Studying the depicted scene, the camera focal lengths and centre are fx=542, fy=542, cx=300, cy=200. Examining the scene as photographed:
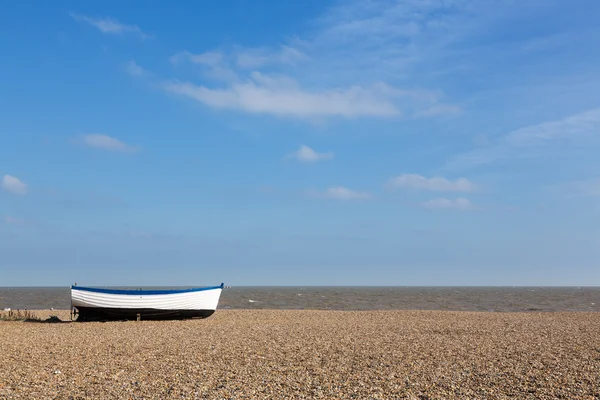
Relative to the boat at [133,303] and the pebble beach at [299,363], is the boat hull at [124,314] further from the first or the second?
the pebble beach at [299,363]

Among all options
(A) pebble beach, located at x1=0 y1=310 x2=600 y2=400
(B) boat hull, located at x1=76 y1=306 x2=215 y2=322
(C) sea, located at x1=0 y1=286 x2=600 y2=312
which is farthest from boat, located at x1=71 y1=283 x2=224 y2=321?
(C) sea, located at x1=0 y1=286 x2=600 y2=312

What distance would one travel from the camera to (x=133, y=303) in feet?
89.3

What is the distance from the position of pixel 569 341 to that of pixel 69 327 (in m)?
20.4

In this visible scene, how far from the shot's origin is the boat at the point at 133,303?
88.5ft

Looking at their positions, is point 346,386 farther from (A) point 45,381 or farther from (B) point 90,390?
(A) point 45,381

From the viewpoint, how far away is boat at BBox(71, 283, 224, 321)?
27.0m

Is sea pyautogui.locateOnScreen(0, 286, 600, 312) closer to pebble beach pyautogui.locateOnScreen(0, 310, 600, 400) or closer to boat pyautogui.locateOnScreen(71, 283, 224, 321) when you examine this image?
boat pyautogui.locateOnScreen(71, 283, 224, 321)

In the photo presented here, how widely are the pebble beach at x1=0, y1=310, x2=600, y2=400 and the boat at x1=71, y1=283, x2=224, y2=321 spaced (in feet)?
12.1

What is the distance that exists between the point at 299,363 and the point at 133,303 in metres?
15.6

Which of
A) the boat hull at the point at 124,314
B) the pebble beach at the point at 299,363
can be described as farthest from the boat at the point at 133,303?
the pebble beach at the point at 299,363

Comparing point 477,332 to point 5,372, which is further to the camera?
point 477,332

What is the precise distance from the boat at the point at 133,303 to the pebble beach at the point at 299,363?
368 cm

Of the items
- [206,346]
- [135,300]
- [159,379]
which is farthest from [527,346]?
[135,300]

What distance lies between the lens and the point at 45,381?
11.8 meters
